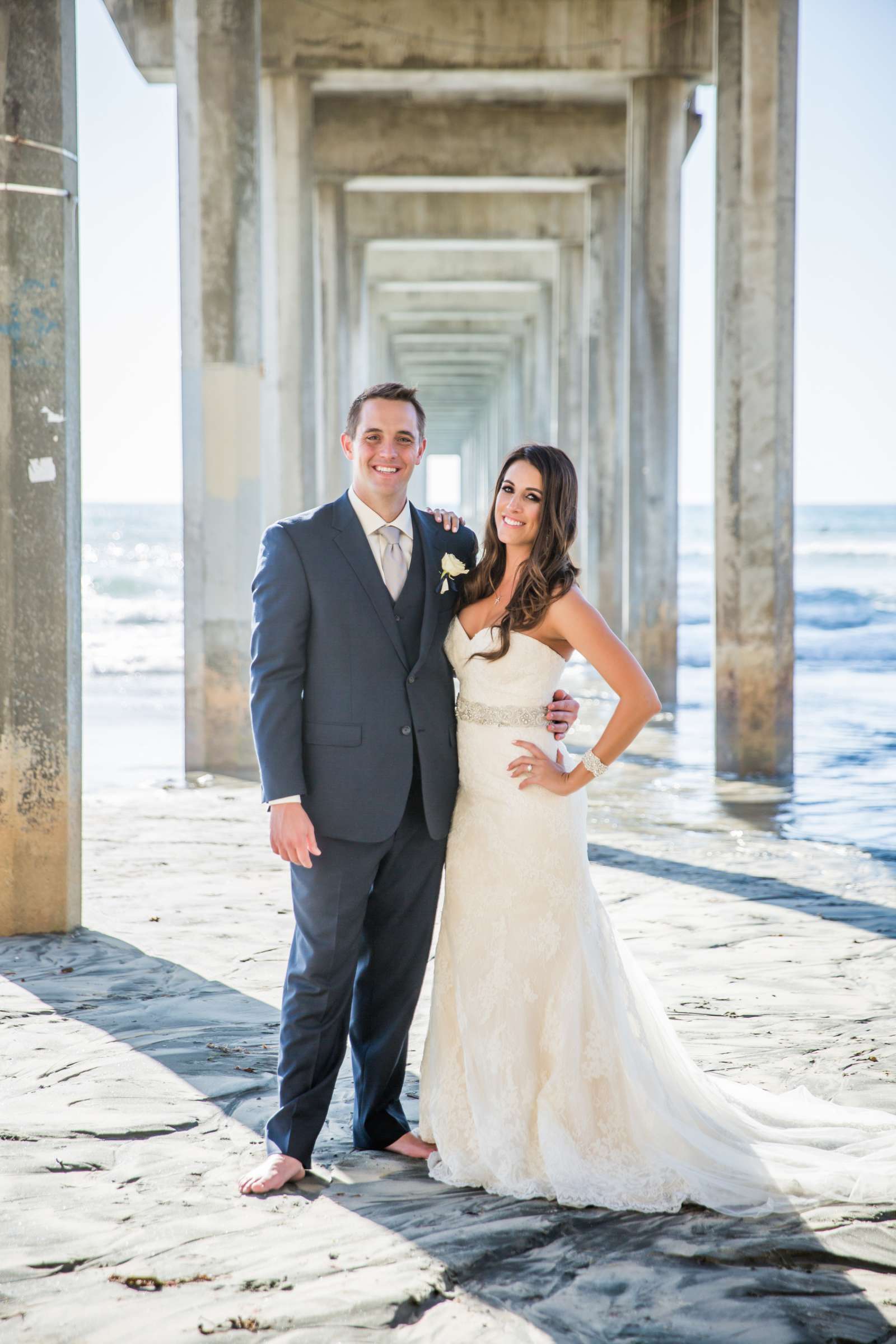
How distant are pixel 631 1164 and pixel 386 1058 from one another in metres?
0.67

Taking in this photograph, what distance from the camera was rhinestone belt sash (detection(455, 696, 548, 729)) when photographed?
331 centimetres

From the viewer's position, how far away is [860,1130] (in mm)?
3303

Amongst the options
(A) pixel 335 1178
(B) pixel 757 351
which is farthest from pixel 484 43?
(A) pixel 335 1178

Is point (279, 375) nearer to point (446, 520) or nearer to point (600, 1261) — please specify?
point (446, 520)

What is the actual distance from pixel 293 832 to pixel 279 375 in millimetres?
11045

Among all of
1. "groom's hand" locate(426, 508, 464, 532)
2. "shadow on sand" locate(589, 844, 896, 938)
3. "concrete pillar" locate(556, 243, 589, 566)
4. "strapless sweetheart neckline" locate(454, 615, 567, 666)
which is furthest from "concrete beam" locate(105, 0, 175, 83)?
"strapless sweetheart neckline" locate(454, 615, 567, 666)

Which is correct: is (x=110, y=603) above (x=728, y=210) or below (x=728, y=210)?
below

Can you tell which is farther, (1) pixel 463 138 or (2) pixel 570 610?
(1) pixel 463 138

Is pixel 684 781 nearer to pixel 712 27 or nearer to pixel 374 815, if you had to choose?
pixel 374 815

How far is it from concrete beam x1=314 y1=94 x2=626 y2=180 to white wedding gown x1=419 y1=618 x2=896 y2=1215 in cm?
1481

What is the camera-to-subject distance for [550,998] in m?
3.18

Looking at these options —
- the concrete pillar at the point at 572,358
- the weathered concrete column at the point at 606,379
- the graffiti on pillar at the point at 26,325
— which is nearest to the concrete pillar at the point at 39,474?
the graffiti on pillar at the point at 26,325

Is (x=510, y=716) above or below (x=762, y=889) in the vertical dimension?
above

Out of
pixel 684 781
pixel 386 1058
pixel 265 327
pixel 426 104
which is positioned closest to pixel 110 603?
pixel 426 104
